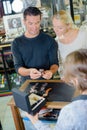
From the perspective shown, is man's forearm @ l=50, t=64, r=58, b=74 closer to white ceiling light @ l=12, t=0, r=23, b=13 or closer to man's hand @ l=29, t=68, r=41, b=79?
man's hand @ l=29, t=68, r=41, b=79

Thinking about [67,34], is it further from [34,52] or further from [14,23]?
[14,23]

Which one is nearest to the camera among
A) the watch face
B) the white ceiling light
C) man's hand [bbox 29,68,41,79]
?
man's hand [bbox 29,68,41,79]

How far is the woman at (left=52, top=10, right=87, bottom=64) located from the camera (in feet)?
7.06

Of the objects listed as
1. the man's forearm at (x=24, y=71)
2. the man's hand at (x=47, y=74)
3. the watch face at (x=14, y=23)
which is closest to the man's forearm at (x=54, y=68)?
the man's hand at (x=47, y=74)

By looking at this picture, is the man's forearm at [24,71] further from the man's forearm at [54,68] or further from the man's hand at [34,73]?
the man's forearm at [54,68]

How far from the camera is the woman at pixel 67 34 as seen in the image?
7.06ft

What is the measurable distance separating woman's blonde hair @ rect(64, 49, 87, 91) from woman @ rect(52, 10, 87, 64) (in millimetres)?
1080

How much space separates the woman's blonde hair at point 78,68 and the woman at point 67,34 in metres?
1.08

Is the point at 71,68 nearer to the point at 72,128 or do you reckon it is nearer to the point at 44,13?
the point at 72,128

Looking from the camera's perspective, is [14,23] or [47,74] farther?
[14,23]

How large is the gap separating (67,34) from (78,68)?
4.12 feet

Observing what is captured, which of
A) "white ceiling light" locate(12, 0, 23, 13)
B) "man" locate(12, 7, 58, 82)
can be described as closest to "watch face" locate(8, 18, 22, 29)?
"white ceiling light" locate(12, 0, 23, 13)

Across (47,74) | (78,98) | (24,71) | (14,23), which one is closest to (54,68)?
(47,74)

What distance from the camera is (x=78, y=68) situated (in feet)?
3.45
